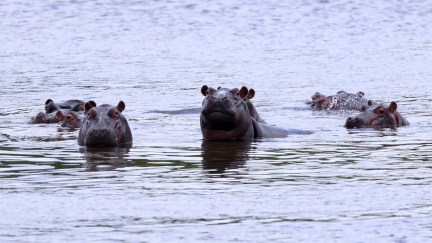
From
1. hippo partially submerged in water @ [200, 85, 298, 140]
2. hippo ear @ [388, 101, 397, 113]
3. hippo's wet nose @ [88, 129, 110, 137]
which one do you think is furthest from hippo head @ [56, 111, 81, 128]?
hippo ear @ [388, 101, 397, 113]

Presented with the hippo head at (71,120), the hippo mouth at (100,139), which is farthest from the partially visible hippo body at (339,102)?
the hippo mouth at (100,139)

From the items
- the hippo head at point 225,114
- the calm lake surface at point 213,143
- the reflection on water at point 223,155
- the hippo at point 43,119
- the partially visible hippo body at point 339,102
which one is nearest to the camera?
the calm lake surface at point 213,143

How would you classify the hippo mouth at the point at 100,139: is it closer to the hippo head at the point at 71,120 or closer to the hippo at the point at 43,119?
the hippo head at the point at 71,120

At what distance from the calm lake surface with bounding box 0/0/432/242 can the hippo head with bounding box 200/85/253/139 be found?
0.84 feet

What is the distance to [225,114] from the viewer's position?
520 inches

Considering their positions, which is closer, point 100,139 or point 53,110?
point 100,139

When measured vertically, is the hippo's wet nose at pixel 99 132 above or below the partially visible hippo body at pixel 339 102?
above

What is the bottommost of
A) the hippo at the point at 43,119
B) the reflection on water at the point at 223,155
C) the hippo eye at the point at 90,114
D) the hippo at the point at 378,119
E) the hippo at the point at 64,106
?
the reflection on water at the point at 223,155

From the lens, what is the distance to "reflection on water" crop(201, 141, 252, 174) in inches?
447

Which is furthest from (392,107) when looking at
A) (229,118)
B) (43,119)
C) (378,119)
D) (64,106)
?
(64,106)

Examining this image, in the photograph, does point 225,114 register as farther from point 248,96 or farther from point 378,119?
point 378,119

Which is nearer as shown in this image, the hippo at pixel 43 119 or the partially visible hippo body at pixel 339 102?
the hippo at pixel 43 119

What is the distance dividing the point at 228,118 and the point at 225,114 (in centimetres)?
13

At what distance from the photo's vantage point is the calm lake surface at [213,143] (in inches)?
334
